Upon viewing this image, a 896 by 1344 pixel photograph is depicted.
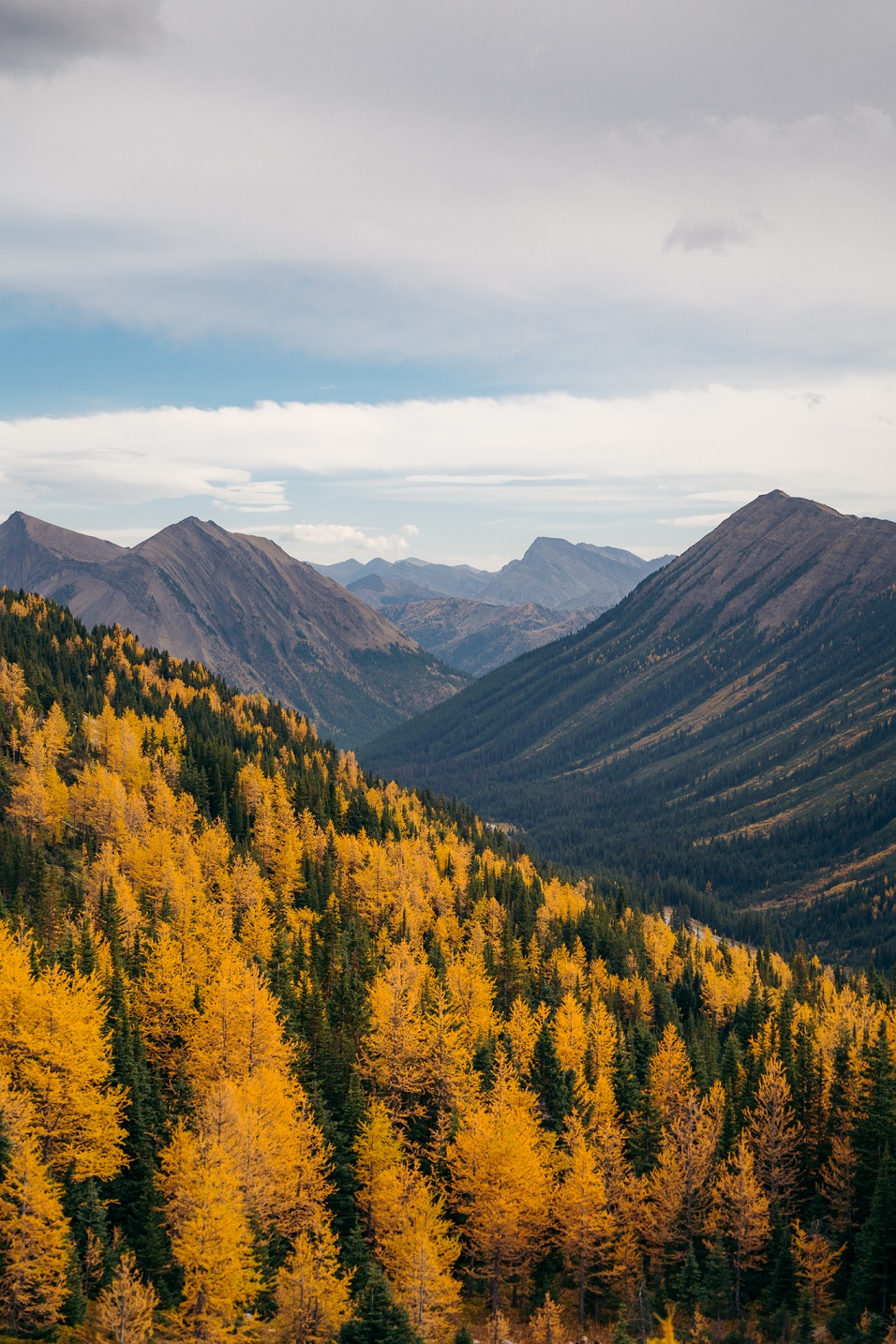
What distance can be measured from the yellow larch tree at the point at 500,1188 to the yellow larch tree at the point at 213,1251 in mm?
16919

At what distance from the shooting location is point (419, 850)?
156750 millimetres

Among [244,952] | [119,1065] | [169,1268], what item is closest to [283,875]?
[244,952]

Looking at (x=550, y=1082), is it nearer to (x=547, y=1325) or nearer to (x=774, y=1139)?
(x=774, y=1139)

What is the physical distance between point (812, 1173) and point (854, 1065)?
10.3 m

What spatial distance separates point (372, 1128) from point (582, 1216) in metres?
16.2

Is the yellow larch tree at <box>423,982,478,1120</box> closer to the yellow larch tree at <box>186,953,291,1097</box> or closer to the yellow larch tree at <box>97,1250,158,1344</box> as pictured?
the yellow larch tree at <box>186,953,291,1097</box>

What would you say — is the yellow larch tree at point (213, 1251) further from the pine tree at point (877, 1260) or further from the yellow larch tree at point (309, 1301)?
the pine tree at point (877, 1260)

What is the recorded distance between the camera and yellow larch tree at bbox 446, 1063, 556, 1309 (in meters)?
63.6

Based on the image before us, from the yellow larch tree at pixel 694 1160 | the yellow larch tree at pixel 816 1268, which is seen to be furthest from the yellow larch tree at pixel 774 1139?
the yellow larch tree at pixel 816 1268

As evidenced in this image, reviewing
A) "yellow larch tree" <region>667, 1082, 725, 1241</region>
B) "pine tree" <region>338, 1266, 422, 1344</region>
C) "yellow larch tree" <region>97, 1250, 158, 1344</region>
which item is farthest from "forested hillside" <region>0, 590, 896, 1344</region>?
"yellow larch tree" <region>667, 1082, 725, 1241</region>

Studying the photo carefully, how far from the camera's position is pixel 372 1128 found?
221 ft

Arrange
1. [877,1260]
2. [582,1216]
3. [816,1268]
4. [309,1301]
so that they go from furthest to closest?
[816,1268] → [582,1216] → [877,1260] → [309,1301]

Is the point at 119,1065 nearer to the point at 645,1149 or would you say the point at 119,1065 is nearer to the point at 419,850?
the point at 645,1149

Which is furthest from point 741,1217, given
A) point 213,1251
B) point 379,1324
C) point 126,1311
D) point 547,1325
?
point 126,1311
